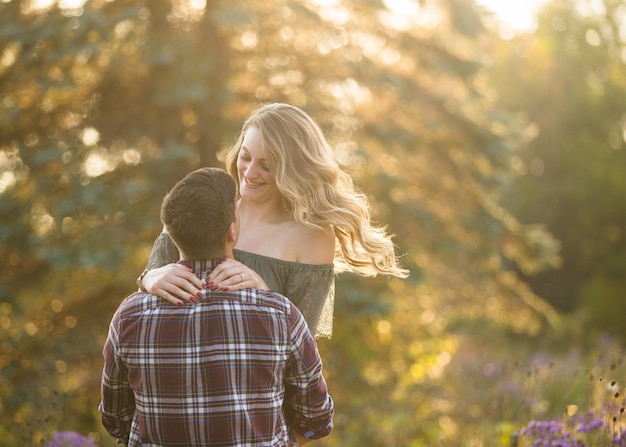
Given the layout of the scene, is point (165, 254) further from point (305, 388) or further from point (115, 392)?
point (305, 388)

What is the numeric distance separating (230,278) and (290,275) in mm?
680

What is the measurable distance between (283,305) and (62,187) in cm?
609

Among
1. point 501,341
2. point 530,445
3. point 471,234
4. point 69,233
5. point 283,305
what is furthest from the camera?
point 501,341

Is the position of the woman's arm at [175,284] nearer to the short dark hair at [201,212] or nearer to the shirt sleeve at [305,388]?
the short dark hair at [201,212]

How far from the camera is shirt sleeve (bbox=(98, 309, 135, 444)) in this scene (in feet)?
7.63

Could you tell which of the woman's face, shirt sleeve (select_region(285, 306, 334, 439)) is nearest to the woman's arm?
shirt sleeve (select_region(285, 306, 334, 439))

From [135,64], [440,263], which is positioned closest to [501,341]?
[440,263]

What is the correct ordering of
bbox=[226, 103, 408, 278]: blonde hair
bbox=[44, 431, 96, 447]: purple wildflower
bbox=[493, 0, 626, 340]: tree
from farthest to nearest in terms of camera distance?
bbox=[493, 0, 626, 340]: tree → bbox=[44, 431, 96, 447]: purple wildflower → bbox=[226, 103, 408, 278]: blonde hair

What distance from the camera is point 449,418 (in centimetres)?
892

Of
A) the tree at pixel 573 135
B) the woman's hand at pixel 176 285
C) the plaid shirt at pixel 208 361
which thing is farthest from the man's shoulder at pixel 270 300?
the tree at pixel 573 135

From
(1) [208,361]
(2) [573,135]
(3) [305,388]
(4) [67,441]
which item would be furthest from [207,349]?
(2) [573,135]

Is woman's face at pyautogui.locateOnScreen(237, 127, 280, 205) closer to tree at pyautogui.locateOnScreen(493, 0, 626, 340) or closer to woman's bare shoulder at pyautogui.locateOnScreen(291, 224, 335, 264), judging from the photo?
woman's bare shoulder at pyautogui.locateOnScreen(291, 224, 335, 264)

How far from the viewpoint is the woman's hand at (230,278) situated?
7.53ft

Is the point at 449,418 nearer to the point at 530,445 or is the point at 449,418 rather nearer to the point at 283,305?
the point at 530,445
